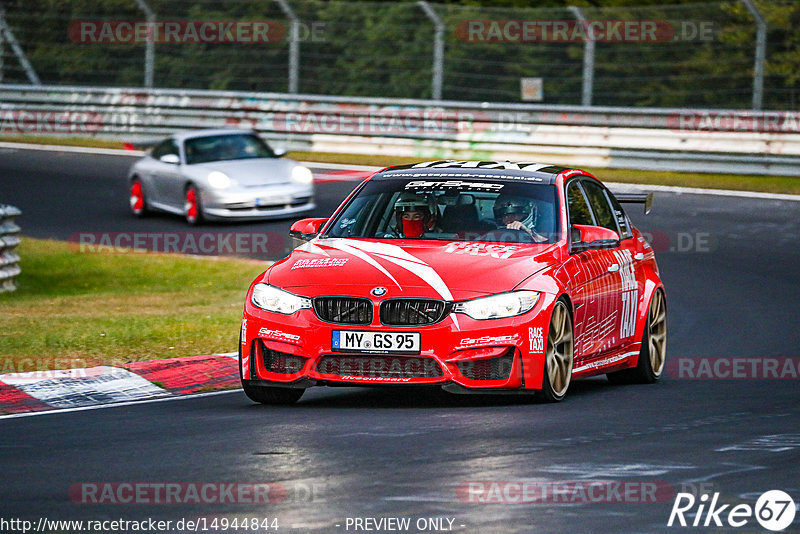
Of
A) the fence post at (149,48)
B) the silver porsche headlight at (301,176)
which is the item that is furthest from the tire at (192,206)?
the fence post at (149,48)

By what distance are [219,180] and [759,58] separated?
8558 mm

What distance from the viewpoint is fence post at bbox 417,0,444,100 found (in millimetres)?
27359

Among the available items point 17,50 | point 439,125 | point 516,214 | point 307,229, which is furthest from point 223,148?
point 516,214

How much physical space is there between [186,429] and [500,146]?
1881 cm

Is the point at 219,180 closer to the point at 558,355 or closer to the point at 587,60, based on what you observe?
the point at 587,60

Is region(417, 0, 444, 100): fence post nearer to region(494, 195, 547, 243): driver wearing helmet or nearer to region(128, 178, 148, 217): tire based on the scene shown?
region(128, 178, 148, 217): tire

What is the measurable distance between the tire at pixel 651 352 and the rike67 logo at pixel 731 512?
4.25 metres

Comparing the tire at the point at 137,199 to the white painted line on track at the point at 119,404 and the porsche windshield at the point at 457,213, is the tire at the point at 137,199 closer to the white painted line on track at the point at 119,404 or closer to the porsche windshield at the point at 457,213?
the white painted line on track at the point at 119,404

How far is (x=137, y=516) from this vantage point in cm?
626

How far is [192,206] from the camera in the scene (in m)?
22.3

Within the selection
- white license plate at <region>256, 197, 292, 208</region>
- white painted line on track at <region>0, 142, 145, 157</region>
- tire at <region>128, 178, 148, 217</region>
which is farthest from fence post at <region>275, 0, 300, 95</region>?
white license plate at <region>256, 197, 292, 208</region>

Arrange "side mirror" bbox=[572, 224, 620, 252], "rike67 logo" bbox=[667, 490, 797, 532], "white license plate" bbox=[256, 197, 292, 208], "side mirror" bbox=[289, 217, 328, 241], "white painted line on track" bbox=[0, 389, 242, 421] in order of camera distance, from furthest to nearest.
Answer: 1. "white license plate" bbox=[256, 197, 292, 208]
2. "side mirror" bbox=[289, 217, 328, 241]
3. "side mirror" bbox=[572, 224, 620, 252]
4. "white painted line on track" bbox=[0, 389, 242, 421]
5. "rike67 logo" bbox=[667, 490, 797, 532]

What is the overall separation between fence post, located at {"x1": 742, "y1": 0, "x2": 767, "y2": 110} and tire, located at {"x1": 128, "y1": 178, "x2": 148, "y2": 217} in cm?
942

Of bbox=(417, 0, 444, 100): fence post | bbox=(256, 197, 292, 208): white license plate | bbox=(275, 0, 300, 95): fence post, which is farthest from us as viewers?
bbox=(275, 0, 300, 95): fence post
